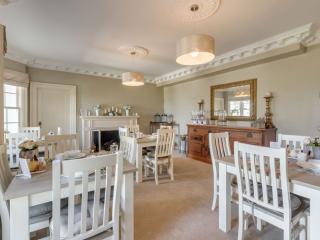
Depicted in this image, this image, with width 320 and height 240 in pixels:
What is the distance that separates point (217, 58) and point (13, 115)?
5.13 metres

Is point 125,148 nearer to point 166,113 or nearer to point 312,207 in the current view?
point 312,207

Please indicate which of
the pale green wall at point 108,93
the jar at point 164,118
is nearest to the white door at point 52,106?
the pale green wall at point 108,93

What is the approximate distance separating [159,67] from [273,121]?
3329 millimetres

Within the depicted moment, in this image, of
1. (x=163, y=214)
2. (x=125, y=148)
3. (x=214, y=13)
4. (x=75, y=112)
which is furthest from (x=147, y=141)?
(x=75, y=112)

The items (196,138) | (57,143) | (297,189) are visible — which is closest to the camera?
(297,189)

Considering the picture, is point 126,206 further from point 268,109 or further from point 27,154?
point 268,109

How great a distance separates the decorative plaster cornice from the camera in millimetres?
3131

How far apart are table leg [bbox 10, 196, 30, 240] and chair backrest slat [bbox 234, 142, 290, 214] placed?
1.65m

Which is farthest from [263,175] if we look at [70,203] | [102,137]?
[102,137]

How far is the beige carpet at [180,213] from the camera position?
195 cm

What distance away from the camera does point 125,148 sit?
315 centimetres

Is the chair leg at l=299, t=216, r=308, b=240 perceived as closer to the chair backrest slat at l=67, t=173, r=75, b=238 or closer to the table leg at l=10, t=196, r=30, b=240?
the chair backrest slat at l=67, t=173, r=75, b=238

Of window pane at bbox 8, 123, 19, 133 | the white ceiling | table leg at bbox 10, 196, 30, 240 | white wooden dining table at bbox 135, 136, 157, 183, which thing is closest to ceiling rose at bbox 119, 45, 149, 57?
the white ceiling

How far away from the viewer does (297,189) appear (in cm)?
140
